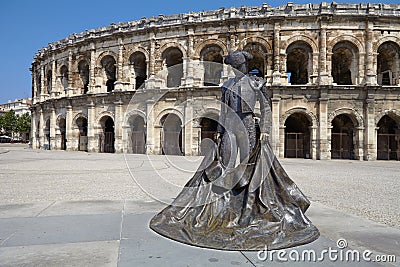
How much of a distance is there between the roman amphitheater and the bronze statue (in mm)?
12731

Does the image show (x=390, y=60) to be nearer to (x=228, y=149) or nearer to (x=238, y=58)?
(x=238, y=58)

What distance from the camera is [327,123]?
19.2m

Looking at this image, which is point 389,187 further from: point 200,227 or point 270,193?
point 200,227

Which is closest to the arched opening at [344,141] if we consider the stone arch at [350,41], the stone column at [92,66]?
the stone arch at [350,41]

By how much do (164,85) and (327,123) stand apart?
1121cm

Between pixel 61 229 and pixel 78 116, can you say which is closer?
pixel 61 229

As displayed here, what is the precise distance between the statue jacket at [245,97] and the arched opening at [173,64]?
1771 cm

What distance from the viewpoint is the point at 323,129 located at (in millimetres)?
19125

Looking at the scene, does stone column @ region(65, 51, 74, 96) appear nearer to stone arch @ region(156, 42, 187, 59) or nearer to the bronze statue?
stone arch @ region(156, 42, 187, 59)

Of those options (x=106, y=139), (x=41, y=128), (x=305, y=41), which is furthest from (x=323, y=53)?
(x=41, y=128)

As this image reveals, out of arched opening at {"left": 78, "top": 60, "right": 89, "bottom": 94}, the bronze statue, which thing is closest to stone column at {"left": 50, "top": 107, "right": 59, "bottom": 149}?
arched opening at {"left": 78, "top": 60, "right": 89, "bottom": 94}

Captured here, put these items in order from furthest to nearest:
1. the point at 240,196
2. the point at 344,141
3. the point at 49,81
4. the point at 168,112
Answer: the point at 49,81, the point at 168,112, the point at 344,141, the point at 240,196

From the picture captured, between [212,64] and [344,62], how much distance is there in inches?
372

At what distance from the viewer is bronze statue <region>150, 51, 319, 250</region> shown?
3.25 m
